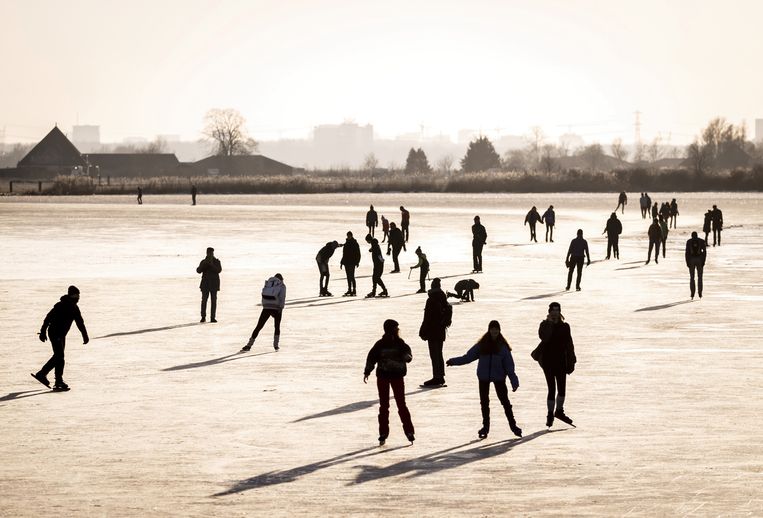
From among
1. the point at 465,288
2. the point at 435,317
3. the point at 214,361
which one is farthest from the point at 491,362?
the point at 465,288

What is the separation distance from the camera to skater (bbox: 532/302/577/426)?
13984 mm

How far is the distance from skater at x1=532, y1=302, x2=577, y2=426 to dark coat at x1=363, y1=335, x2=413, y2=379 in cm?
170

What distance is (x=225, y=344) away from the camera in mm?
21438

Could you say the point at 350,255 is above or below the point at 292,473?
above

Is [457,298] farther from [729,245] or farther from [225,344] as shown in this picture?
[729,245]

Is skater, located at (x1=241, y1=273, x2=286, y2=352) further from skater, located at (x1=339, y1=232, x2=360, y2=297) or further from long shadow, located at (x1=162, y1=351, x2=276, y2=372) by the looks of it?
skater, located at (x1=339, y1=232, x2=360, y2=297)

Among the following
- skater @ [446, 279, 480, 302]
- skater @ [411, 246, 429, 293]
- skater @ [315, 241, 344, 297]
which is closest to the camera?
skater @ [446, 279, 480, 302]

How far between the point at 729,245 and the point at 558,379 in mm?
36752


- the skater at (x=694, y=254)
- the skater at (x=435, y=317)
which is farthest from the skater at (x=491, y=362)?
the skater at (x=694, y=254)

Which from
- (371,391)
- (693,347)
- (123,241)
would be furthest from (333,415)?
(123,241)

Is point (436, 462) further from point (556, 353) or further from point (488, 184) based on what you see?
point (488, 184)

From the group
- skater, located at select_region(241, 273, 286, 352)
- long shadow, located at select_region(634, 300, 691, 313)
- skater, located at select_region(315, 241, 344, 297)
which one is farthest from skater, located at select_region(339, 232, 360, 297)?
skater, located at select_region(241, 273, 286, 352)

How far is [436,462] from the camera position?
12859 mm

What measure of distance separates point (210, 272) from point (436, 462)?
37.7ft
